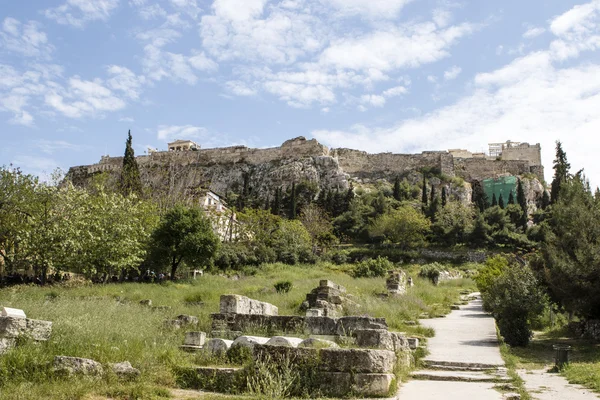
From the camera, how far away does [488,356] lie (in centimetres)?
1035

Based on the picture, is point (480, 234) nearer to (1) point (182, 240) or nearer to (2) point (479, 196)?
(2) point (479, 196)

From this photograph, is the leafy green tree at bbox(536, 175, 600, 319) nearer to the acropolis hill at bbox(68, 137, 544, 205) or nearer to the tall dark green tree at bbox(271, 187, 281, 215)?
the tall dark green tree at bbox(271, 187, 281, 215)

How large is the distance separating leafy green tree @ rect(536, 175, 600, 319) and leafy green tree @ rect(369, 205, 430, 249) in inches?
1247

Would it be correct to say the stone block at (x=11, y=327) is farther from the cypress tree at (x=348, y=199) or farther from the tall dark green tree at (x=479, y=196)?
the tall dark green tree at (x=479, y=196)

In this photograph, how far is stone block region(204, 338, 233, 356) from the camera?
8305 millimetres

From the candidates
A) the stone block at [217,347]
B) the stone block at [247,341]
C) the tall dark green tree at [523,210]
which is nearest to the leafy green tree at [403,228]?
the tall dark green tree at [523,210]

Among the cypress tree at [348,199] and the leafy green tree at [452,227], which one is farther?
the cypress tree at [348,199]

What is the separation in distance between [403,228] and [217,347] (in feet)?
143

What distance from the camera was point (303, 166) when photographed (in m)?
74.9

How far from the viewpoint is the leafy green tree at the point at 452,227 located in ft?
166

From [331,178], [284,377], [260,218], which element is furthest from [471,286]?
[331,178]

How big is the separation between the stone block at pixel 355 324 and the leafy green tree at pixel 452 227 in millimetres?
41689

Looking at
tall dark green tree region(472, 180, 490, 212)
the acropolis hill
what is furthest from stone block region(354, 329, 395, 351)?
the acropolis hill

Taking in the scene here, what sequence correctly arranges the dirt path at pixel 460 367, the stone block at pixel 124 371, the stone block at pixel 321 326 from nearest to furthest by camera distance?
the stone block at pixel 124 371, the dirt path at pixel 460 367, the stone block at pixel 321 326
